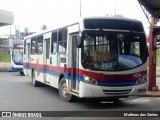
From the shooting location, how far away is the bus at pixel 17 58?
1200 inches

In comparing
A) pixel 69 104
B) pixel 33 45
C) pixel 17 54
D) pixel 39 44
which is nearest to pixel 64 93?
pixel 69 104

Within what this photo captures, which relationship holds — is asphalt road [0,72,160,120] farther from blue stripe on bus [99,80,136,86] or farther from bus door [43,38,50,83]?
bus door [43,38,50,83]

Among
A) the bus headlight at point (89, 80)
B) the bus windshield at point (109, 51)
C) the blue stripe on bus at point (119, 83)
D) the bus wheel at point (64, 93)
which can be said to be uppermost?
the bus windshield at point (109, 51)

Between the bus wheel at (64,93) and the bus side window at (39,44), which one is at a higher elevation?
the bus side window at (39,44)

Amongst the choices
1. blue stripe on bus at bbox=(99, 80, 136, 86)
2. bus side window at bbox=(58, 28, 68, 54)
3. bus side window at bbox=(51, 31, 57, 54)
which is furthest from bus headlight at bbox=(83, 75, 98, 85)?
bus side window at bbox=(51, 31, 57, 54)

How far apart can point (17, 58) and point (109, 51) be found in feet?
67.2

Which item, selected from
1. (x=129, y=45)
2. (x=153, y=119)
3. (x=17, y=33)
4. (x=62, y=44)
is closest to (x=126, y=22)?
(x=129, y=45)

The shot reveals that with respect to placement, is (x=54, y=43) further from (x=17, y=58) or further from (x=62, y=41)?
(x=17, y=58)

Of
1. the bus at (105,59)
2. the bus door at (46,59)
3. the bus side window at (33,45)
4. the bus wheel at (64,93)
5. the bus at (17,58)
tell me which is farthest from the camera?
the bus at (17,58)

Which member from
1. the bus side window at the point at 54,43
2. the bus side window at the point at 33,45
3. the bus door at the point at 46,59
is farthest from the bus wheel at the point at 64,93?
the bus side window at the point at 33,45

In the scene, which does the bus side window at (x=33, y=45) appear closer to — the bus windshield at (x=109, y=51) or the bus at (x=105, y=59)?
the bus at (x=105, y=59)

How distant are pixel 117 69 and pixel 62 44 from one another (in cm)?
290

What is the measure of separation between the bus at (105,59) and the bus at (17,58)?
18130mm

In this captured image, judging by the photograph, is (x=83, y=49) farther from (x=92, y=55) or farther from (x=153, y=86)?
(x=153, y=86)
